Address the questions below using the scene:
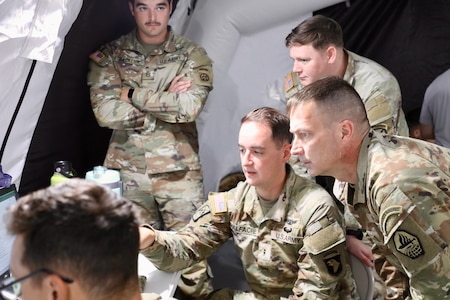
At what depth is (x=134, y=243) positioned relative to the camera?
3.28 feet

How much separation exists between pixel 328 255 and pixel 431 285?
0.37 metres

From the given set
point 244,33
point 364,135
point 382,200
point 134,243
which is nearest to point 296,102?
point 364,135

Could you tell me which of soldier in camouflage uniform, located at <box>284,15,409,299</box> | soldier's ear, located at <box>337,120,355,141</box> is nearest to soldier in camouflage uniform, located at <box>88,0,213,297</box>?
soldier in camouflage uniform, located at <box>284,15,409,299</box>

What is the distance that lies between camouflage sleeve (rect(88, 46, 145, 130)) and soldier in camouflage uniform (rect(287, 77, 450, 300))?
1.02m

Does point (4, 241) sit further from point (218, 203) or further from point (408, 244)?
point (408, 244)

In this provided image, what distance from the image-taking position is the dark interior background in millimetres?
Answer: 2387

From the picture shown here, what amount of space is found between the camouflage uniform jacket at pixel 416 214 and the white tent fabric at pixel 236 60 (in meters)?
1.73

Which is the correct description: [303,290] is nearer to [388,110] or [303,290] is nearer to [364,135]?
[364,135]

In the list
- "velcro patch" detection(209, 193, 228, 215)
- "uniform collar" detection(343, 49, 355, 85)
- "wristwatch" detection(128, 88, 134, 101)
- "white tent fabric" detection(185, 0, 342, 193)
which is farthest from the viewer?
"white tent fabric" detection(185, 0, 342, 193)

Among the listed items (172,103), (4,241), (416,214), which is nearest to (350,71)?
(172,103)

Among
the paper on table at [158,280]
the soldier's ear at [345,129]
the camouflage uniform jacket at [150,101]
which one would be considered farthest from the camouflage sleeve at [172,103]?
the soldier's ear at [345,129]

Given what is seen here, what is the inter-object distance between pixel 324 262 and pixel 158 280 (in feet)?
1.59

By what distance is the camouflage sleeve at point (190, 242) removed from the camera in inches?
66.3

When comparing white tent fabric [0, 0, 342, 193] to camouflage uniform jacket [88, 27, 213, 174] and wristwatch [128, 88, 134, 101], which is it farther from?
wristwatch [128, 88, 134, 101]
